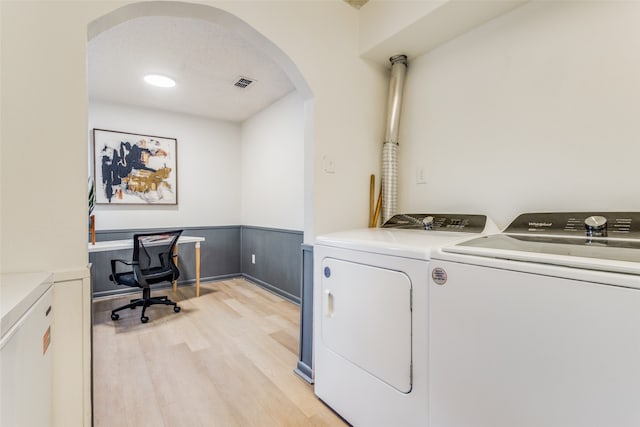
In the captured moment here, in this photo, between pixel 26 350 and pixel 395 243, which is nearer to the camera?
Answer: pixel 26 350

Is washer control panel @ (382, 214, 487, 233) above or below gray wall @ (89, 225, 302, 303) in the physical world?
above

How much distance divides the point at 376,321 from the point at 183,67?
2.62 m

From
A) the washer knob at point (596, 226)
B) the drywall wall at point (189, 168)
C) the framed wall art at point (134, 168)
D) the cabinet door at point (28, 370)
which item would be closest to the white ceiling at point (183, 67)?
the drywall wall at point (189, 168)

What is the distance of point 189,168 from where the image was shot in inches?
152

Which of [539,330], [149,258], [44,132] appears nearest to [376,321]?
[539,330]

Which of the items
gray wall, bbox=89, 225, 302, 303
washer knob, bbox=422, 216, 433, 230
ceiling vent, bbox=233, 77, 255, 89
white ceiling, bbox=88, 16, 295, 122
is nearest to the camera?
washer knob, bbox=422, 216, 433, 230

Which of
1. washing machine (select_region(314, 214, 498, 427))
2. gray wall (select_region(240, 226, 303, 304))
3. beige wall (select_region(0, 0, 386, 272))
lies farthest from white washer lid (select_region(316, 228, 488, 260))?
gray wall (select_region(240, 226, 303, 304))

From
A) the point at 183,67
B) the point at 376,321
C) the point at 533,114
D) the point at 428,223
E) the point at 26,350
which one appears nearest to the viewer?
the point at 26,350

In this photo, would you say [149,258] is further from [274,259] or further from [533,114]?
[533,114]

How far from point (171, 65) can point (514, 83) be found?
8.45 feet

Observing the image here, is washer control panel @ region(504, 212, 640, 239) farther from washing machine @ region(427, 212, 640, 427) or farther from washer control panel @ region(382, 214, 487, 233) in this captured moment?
washer control panel @ region(382, 214, 487, 233)

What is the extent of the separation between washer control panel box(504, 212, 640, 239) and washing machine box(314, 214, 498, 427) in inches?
6.1

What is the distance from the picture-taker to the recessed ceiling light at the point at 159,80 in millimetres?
2708

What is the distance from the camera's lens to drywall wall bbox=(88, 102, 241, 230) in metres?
3.36
